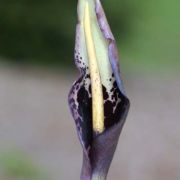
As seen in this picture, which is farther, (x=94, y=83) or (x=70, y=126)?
(x=70, y=126)

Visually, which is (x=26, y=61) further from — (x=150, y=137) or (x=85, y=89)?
(x=85, y=89)

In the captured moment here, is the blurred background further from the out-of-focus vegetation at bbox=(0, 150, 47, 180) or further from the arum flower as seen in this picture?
the arum flower

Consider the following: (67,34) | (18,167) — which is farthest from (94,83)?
(67,34)

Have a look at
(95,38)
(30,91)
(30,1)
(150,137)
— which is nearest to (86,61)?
(95,38)

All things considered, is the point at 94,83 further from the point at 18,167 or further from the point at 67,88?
the point at 67,88

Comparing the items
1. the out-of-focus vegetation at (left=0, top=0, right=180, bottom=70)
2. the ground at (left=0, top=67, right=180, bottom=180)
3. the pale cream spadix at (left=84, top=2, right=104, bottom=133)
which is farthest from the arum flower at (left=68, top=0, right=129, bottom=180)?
the out-of-focus vegetation at (left=0, top=0, right=180, bottom=70)

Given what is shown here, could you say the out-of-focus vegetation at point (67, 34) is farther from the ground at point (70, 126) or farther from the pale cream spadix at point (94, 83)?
the pale cream spadix at point (94, 83)

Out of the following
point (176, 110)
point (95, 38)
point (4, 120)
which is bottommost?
point (4, 120)
